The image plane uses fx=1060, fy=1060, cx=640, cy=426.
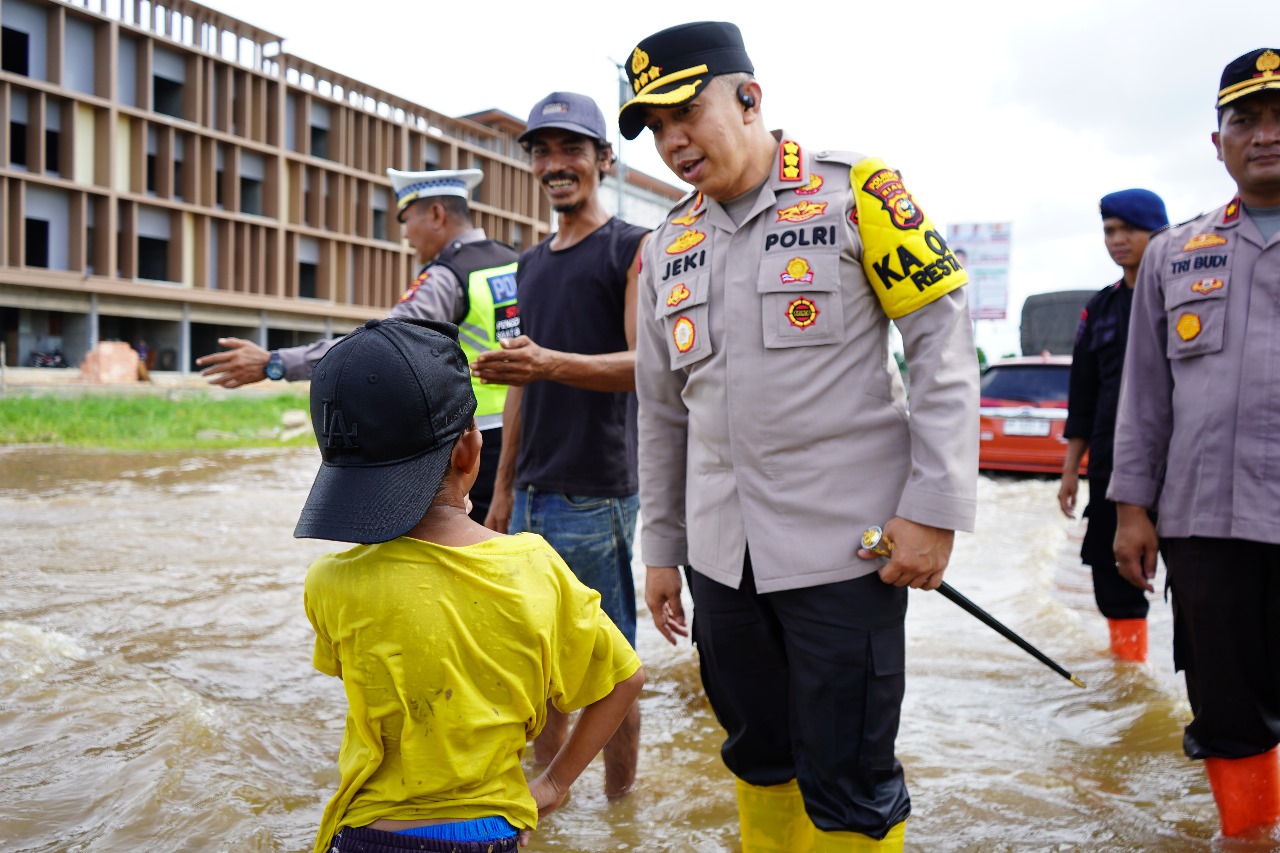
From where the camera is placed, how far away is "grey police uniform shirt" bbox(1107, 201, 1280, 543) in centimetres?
269

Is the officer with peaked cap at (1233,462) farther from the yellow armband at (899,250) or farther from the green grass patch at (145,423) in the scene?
the green grass patch at (145,423)

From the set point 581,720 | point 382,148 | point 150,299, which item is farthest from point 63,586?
point 382,148

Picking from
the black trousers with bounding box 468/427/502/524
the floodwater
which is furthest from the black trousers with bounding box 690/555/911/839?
the black trousers with bounding box 468/427/502/524

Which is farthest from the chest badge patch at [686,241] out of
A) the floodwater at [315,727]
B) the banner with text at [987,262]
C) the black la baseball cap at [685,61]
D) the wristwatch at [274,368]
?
the banner with text at [987,262]

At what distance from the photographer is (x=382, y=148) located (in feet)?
158

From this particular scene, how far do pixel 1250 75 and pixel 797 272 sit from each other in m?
1.40

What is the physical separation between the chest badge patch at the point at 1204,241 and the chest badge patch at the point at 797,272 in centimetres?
132

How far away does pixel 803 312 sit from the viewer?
7.55 ft

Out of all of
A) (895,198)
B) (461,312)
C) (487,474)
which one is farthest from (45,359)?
(895,198)

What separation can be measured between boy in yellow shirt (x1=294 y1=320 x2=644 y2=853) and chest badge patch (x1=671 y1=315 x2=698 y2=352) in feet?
2.83

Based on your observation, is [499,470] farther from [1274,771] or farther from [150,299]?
[150,299]

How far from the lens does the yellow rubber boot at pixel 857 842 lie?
223 cm

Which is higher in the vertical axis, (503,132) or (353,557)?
(503,132)

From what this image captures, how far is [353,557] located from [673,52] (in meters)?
1.36
